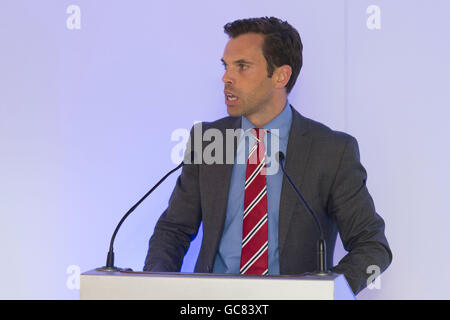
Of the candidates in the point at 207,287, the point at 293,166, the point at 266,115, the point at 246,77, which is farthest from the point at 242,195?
the point at 207,287

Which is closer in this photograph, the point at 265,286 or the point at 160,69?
the point at 265,286

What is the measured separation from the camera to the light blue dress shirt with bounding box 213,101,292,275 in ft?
7.39

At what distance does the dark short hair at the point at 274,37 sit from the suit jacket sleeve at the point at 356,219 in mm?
368

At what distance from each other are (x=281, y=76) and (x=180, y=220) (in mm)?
620

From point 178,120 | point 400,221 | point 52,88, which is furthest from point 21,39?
point 400,221

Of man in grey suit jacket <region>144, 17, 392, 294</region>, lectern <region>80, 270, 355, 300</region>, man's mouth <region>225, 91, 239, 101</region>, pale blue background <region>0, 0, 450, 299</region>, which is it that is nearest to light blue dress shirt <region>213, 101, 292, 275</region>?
man in grey suit jacket <region>144, 17, 392, 294</region>

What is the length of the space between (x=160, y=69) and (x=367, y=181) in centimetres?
87

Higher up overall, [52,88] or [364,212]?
[52,88]

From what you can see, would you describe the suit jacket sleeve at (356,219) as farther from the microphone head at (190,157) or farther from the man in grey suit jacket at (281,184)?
the microphone head at (190,157)

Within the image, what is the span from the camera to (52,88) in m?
2.65

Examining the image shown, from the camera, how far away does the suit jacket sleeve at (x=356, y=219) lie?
6.81ft

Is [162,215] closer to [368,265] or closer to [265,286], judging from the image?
[368,265]

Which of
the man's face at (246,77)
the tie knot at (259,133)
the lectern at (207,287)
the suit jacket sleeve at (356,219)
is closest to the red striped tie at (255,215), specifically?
the tie knot at (259,133)
